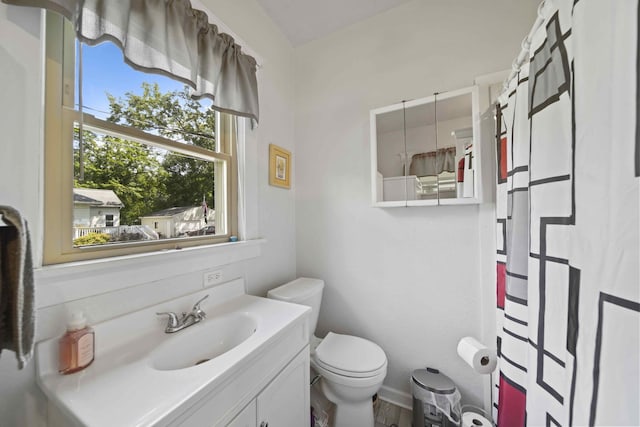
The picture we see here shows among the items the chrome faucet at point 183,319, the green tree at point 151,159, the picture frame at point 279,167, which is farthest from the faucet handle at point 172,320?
the picture frame at point 279,167

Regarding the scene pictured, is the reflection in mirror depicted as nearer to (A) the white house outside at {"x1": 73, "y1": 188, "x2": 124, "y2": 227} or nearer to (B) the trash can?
(B) the trash can

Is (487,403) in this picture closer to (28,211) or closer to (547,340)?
(547,340)

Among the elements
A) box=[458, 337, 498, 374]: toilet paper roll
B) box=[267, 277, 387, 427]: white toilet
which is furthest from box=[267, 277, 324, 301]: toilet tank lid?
box=[458, 337, 498, 374]: toilet paper roll

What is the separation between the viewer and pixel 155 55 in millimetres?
905

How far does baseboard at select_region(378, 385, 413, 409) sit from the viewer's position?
1.45 m

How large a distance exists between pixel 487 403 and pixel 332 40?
2.51m

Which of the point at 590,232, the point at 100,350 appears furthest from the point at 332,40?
the point at 100,350

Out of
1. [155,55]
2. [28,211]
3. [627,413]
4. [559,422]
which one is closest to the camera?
[627,413]

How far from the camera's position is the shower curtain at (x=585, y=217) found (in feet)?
1.16

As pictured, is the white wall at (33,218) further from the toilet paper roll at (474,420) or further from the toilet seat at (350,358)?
the toilet paper roll at (474,420)

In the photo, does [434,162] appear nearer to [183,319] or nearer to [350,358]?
[350,358]

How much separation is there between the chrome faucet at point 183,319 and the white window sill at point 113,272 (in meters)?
0.16

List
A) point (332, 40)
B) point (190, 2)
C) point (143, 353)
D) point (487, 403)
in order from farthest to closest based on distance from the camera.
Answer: point (332, 40), point (487, 403), point (190, 2), point (143, 353)

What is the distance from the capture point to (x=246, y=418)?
2.49 feet
